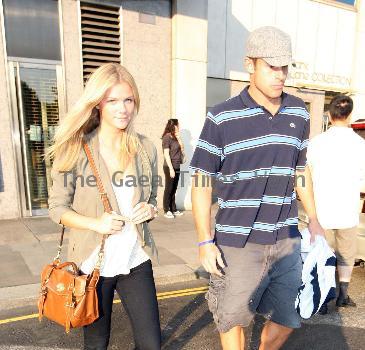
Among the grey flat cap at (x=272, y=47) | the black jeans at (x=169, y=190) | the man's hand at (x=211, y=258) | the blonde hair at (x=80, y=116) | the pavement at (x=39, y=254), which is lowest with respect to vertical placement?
the pavement at (x=39, y=254)

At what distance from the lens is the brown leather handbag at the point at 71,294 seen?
1786 mm

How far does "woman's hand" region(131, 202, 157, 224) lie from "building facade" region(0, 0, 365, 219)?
530 centimetres

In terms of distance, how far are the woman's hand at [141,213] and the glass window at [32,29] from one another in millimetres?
5545

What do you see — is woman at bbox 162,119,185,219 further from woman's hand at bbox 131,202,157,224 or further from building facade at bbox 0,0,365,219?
woman's hand at bbox 131,202,157,224

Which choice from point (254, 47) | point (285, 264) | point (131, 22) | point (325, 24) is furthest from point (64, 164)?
point (325, 24)

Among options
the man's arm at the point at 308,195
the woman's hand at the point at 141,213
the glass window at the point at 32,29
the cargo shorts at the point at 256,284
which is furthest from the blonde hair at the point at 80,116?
the glass window at the point at 32,29

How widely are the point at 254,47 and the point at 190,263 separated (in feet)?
11.2

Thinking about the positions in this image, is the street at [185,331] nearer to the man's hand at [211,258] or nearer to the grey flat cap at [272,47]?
the man's hand at [211,258]

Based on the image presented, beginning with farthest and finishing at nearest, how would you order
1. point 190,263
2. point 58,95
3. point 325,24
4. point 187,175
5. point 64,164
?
point 325,24, point 187,175, point 58,95, point 190,263, point 64,164

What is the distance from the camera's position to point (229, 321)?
206cm

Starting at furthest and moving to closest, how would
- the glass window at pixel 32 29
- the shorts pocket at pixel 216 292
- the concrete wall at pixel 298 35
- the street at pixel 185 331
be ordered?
the concrete wall at pixel 298 35, the glass window at pixel 32 29, the street at pixel 185 331, the shorts pocket at pixel 216 292

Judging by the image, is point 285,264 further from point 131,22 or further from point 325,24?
point 325,24

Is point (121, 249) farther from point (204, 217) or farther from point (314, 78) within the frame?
point (314, 78)

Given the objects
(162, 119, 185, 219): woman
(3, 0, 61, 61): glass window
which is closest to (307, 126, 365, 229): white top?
(162, 119, 185, 219): woman
